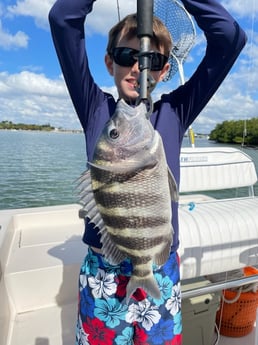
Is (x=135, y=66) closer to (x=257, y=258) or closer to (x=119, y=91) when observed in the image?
(x=119, y=91)

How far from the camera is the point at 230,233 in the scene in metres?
2.64

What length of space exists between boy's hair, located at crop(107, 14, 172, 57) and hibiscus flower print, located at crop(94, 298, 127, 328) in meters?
1.22

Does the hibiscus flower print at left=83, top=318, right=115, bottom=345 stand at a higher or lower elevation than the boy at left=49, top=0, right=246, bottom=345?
lower

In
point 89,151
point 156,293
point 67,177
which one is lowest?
point 67,177

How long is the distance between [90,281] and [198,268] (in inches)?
46.6

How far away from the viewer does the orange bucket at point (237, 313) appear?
2.72 metres

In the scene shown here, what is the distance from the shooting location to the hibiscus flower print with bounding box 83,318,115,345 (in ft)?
4.87

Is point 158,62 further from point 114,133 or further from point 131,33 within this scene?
point 114,133

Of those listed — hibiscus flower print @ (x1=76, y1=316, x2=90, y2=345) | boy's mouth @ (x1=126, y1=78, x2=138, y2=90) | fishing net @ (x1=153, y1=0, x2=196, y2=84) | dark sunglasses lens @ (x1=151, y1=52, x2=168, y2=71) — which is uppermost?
fishing net @ (x1=153, y1=0, x2=196, y2=84)

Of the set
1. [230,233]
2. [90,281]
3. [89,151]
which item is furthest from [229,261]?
[89,151]

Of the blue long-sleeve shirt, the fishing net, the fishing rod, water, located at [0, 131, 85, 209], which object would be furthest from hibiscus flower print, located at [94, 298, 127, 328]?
water, located at [0, 131, 85, 209]

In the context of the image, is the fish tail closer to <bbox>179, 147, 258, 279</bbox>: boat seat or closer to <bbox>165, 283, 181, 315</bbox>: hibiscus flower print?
<bbox>165, 283, 181, 315</bbox>: hibiscus flower print

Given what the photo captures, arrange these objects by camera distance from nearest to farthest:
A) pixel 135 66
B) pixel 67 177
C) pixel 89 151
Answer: pixel 135 66, pixel 89 151, pixel 67 177

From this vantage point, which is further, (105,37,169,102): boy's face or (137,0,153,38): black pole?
(105,37,169,102): boy's face
